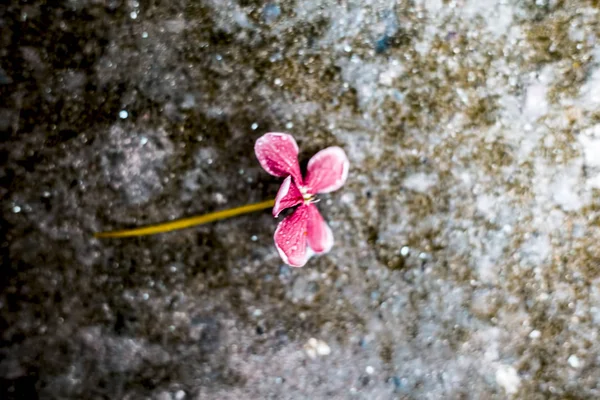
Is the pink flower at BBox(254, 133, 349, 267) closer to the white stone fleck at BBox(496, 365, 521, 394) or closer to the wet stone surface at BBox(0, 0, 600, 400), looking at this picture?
the wet stone surface at BBox(0, 0, 600, 400)

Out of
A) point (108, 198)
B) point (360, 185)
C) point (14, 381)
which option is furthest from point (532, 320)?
point (14, 381)

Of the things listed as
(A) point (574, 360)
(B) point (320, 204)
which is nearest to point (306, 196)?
(B) point (320, 204)

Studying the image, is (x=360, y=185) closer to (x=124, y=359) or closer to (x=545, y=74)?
(x=545, y=74)

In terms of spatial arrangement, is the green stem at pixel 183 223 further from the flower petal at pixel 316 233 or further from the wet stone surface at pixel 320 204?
the flower petal at pixel 316 233

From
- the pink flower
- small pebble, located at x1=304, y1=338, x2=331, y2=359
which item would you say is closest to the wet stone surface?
small pebble, located at x1=304, y1=338, x2=331, y2=359

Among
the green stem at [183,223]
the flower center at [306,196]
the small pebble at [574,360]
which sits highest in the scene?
the flower center at [306,196]

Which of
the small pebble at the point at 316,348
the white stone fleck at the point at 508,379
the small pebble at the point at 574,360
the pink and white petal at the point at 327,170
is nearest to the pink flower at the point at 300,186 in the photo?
the pink and white petal at the point at 327,170
